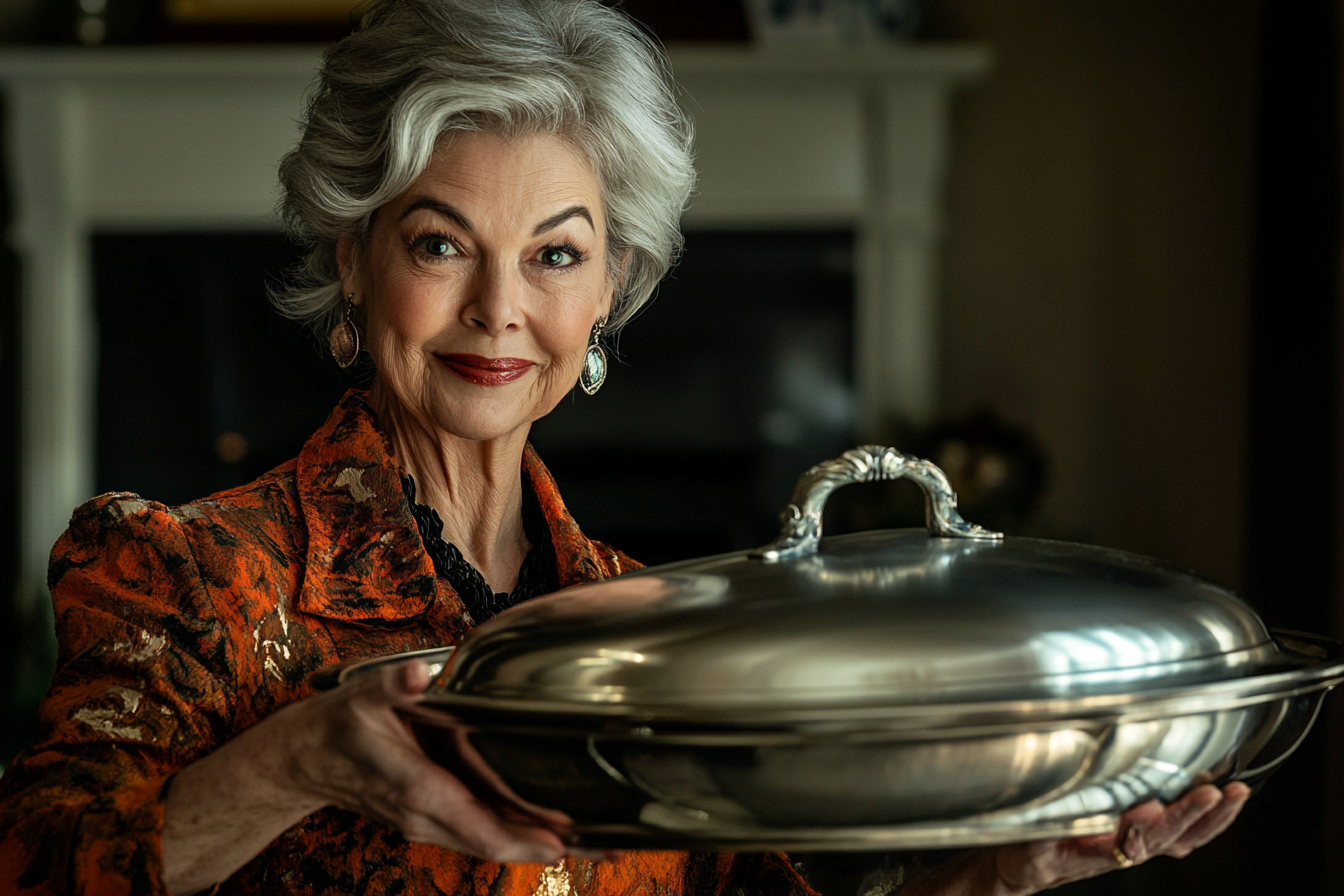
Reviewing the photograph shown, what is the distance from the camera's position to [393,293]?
878 millimetres

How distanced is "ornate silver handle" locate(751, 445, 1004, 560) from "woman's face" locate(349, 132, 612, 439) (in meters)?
0.34

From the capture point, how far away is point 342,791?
0.56 metres

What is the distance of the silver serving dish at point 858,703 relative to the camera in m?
0.46

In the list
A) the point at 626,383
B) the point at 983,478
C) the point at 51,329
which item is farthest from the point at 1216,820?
the point at 51,329

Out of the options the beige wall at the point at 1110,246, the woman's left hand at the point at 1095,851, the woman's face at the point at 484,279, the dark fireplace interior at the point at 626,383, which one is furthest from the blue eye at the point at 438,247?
the beige wall at the point at 1110,246

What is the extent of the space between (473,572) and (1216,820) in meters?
0.55

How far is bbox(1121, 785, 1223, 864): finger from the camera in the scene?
21.7 inches

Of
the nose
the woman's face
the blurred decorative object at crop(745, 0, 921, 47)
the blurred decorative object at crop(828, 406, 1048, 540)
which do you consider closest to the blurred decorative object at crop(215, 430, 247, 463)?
the blurred decorative object at crop(828, 406, 1048, 540)

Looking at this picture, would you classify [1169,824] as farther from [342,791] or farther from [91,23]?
[91,23]

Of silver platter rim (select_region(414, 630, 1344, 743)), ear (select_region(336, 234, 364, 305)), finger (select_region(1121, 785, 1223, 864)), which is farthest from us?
ear (select_region(336, 234, 364, 305))

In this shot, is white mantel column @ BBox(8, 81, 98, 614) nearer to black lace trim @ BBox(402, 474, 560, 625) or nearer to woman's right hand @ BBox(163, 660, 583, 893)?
black lace trim @ BBox(402, 474, 560, 625)

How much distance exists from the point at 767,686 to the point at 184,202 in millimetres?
3082

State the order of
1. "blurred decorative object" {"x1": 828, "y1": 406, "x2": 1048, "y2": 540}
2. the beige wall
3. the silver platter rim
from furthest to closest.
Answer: the beige wall
"blurred decorative object" {"x1": 828, "y1": 406, "x2": 1048, "y2": 540}
the silver platter rim

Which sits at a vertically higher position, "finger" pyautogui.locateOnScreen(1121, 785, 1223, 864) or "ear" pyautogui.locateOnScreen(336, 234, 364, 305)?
"ear" pyautogui.locateOnScreen(336, 234, 364, 305)
